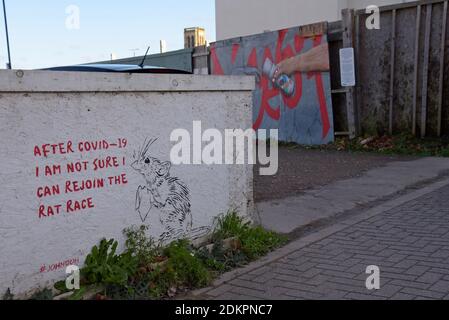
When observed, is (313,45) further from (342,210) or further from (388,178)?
(342,210)

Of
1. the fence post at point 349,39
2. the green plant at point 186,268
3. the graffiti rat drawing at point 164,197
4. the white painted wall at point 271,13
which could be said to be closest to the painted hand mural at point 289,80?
the fence post at point 349,39

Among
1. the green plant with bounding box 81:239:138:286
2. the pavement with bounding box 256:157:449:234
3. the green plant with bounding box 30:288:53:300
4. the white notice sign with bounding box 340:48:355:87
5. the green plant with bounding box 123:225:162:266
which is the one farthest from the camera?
the white notice sign with bounding box 340:48:355:87

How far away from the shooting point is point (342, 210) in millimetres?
6902

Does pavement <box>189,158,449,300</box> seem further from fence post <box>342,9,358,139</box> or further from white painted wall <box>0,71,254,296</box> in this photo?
fence post <box>342,9,358,139</box>

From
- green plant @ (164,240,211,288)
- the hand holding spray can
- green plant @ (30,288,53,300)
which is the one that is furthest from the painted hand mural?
green plant @ (30,288,53,300)

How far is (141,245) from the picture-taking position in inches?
174

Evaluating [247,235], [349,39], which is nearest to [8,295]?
[247,235]

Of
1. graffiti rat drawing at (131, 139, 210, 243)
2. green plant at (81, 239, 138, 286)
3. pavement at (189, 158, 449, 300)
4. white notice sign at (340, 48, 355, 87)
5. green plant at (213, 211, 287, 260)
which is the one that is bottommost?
pavement at (189, 158, 449, 300)

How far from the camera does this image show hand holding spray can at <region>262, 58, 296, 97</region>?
1320 centimetres

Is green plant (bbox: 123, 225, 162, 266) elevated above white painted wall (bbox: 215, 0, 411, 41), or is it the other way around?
white painted wall (bbox: 215, 0, 411, 41)

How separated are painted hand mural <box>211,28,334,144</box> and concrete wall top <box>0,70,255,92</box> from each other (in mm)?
7372

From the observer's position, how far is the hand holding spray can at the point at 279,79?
1320 centimetres

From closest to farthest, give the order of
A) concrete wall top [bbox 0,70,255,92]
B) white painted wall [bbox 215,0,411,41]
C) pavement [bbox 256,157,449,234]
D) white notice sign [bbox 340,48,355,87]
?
concrete wall top [bbox 0,70,255,92] < pavement [bbox 256,157,449,234] < white notice sign [bbox 340,48,355,87] < white painted wall [bbox 215,0,411,41]

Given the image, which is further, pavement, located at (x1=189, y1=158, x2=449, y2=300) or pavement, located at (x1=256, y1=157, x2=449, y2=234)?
pavement, located at (x1=256, y1=157, x2=449, y2=234)
